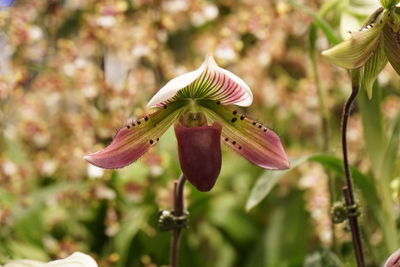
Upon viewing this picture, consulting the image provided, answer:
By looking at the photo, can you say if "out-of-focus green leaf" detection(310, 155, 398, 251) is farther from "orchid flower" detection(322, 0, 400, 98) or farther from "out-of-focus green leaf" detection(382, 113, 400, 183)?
"orchid flower" detection(322, 0, 400, 98)

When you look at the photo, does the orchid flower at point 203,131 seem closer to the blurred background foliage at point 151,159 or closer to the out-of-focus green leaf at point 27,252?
the blurred background foliage at point 151,159

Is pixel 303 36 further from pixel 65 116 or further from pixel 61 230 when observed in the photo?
pixel 61 230

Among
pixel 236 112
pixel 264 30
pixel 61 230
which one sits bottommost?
pixel 61 230

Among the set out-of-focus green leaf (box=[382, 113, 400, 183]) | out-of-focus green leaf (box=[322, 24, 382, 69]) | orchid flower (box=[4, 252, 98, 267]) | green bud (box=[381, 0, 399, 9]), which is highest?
green bud (box=[381, 0, 399, 9])

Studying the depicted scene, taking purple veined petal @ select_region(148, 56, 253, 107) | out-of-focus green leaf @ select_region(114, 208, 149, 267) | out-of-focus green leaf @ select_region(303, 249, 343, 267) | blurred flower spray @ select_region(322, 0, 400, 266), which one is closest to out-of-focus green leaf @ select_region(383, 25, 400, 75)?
blurred flower spray @ select_region(322, 0, 400, 266)

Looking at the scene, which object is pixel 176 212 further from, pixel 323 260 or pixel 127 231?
pixel 127 231

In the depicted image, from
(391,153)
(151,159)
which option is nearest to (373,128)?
(391,153)

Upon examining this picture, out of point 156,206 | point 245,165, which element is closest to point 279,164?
point 156,206

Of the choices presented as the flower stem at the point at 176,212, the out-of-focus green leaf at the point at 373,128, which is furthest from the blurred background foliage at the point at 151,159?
the flower stem at the point at 176,212
